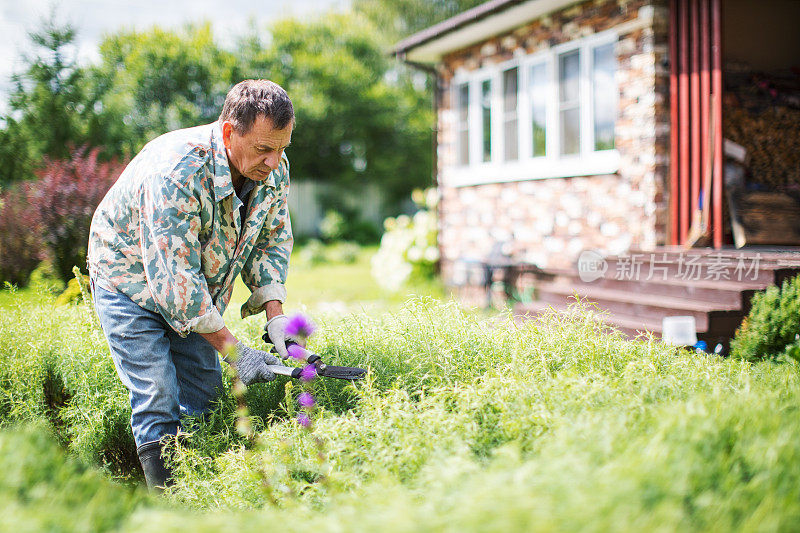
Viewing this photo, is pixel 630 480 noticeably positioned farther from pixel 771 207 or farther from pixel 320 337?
pixel 771 207

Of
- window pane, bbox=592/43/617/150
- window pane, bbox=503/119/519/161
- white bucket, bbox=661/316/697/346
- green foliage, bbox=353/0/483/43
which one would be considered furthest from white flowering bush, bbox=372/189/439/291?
green foliage, bbox=353/0/483/43

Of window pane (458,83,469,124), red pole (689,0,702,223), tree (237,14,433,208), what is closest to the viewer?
Answer: red pole (689,0,702,223)

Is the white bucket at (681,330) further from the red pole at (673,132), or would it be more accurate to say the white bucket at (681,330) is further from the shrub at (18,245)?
the shrub at (18,245)

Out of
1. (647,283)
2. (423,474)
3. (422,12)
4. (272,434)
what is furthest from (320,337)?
(422,12)

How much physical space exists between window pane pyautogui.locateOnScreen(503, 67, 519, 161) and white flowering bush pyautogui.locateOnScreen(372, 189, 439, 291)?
4.60 ft

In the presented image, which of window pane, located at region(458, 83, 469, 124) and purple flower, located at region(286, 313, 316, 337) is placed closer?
purple flower, located at region(286, 313, 316, 337)

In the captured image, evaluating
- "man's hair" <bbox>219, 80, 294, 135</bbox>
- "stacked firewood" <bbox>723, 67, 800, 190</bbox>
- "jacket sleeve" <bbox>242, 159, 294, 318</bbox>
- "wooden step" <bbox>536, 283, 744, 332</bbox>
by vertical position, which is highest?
"stacked firewood" <bbox>723, 67, 800, 190</bbox>

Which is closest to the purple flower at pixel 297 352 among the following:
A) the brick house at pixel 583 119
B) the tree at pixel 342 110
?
the brick house at pixel 583 119

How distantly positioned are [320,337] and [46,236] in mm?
3976

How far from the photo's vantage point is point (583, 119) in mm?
7191

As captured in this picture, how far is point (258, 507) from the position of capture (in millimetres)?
2047

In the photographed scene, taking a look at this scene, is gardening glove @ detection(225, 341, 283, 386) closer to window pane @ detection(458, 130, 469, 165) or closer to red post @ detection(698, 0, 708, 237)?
red post @ detection(698, 0, 708, 237)

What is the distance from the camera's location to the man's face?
2.46m

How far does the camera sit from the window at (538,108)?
779 cm
